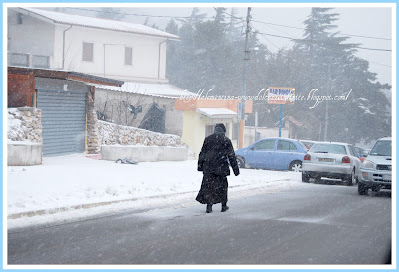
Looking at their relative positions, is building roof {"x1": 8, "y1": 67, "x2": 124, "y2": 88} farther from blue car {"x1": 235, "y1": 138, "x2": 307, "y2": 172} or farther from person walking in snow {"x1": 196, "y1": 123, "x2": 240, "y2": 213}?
person walking in snow {"x1": 196, "y1": 123, "x2": 240, "y2": 213}

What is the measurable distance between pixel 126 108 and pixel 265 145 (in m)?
8.20

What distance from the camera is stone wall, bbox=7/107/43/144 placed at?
617 inches

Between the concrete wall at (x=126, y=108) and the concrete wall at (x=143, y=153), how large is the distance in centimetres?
422

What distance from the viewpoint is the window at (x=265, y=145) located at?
2131 cm

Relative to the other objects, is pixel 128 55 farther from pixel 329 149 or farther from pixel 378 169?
pixel 378 169

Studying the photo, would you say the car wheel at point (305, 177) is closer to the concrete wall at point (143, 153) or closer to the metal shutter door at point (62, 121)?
the concrete wall at point (143, 153)

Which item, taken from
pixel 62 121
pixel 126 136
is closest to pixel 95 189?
pixel 62 121

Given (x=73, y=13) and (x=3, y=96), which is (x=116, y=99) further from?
(x=3, y=96)

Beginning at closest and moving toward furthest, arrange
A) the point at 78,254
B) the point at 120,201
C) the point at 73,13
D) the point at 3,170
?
the point at 78,254, the point at 3,170, the point at 120,201, the point at 73,13

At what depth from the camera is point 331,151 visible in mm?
17219

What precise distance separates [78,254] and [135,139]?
16145mm

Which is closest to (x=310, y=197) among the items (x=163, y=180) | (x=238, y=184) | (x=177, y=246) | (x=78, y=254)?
(x=238, y=184)

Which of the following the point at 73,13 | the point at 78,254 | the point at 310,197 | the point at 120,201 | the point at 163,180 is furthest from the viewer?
the point at 73,13

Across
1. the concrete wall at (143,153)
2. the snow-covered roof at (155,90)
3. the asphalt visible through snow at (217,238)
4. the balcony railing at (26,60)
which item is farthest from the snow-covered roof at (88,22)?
the asphalt visible through snow at (217,238)
